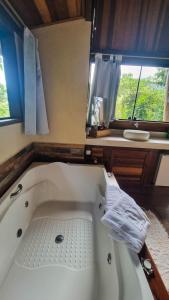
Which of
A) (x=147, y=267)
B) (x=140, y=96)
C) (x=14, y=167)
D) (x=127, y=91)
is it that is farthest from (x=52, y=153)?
(x=147, y=267)

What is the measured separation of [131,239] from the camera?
3.25 feet

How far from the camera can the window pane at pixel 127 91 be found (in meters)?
2.34

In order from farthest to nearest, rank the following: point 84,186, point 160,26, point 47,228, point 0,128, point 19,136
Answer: point 84,186, point 160,26, point 19,136, point 47,228, point 0,128

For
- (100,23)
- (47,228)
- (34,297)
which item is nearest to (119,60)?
(100,23)

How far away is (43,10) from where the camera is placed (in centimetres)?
155

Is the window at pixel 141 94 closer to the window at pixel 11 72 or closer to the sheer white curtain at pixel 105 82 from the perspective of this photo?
the sheer white curtain at pixel 105 82

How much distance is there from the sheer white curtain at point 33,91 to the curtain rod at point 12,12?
0.29ft

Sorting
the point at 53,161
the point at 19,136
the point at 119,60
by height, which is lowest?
the point at 53,161

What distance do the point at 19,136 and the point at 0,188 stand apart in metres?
0.61

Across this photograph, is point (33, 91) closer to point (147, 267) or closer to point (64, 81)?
point (64, 81)

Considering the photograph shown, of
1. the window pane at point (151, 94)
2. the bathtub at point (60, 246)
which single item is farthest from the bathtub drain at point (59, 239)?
the window pane at point (151, 94)

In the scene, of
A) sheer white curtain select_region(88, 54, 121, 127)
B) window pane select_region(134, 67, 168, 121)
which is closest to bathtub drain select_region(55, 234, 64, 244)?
sheer white curtain select_region(88, 54, 121, 127)

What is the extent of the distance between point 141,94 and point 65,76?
1203 millimetres

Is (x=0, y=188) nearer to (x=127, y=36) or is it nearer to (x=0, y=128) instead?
(x=0, y=128)
